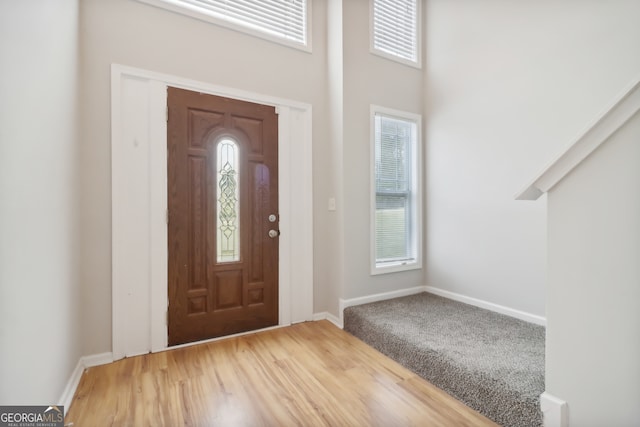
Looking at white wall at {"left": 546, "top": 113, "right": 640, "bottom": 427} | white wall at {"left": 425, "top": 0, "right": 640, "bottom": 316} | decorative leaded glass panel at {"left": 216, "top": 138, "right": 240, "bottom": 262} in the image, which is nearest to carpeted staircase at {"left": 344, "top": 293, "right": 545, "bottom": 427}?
white wall at {"left": 546, "top": 113, "right": 640, "bottom": 427}

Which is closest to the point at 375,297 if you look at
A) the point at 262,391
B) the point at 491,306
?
the point at 491,306

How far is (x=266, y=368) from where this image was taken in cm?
205

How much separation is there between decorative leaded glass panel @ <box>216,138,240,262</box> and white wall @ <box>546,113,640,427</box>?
2.19 m

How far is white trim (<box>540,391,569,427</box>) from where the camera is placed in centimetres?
129

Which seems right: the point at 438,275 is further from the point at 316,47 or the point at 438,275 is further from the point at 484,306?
the point at 316,47

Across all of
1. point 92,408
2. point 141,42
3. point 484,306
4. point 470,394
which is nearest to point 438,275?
point 484,306

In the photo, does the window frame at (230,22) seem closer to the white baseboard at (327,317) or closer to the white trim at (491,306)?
the white baseboard at (327,317)

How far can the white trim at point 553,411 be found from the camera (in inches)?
50.8

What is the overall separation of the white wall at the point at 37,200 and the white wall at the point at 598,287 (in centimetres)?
221

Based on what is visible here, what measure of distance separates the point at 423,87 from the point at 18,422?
3928 mm

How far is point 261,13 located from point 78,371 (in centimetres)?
317

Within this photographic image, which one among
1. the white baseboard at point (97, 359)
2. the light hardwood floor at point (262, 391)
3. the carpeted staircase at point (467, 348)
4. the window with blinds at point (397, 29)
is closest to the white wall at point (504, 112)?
the window with blinds at point (397, 29)

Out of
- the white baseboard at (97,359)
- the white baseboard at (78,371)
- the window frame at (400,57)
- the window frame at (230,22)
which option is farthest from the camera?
the window frame at (400,57)

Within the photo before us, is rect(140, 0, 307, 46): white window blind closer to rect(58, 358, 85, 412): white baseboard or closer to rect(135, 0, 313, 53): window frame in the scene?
rect(135, 0, 313, 53): window frame
